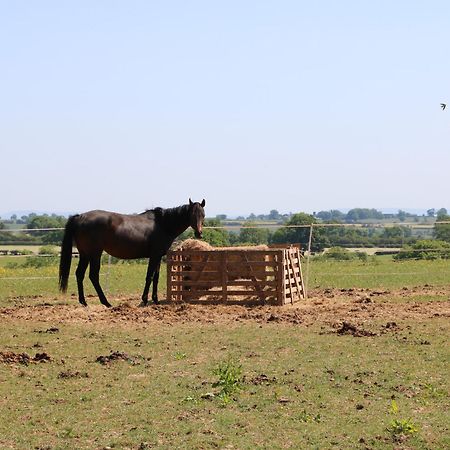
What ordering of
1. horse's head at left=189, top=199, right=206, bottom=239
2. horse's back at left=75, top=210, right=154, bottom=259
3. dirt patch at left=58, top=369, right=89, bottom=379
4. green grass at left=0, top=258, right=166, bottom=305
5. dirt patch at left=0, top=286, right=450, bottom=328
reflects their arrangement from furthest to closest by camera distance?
green grass at left=0, top=258, right=166, bottom=305, horse's head at left=189, top=199, right=206, bottom=239, horse's back at left=75, top=210, right=154, bottom=259, dirt patch at left=0, top=286, right=450, bottom=328, dirt patch at left=58, top=369, right=89, bottom=379

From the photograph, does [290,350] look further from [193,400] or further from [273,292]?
[273,292]

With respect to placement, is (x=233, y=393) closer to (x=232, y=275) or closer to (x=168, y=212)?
(x=232, y=275)

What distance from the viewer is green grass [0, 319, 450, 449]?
25.5ft

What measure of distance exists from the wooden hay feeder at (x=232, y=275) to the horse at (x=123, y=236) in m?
0.48

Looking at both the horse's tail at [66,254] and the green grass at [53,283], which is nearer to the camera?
the horse's tail at [66,254]

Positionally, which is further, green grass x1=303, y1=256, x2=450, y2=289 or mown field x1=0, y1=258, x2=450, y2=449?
green grass x1=303, y1=256, x2=450, y2=289

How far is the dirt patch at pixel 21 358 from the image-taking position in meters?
11.1

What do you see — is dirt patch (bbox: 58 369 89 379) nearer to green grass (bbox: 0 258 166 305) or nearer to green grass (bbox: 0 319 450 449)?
green grass (bbox: 0 319 450 449)

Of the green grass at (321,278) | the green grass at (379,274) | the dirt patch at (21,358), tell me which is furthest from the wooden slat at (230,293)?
the dirt patch at (21,358)

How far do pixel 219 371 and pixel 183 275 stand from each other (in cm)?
805

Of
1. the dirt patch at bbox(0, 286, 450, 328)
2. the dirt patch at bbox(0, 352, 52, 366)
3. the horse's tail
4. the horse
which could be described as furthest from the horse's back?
the dirt patch at bbox(0, 352, 52, 366)

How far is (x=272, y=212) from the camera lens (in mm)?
162875

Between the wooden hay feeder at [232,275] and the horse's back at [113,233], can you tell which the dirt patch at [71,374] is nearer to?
the horse's back at [113,233]

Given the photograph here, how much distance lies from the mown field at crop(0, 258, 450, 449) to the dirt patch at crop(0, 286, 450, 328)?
0.12 feet
